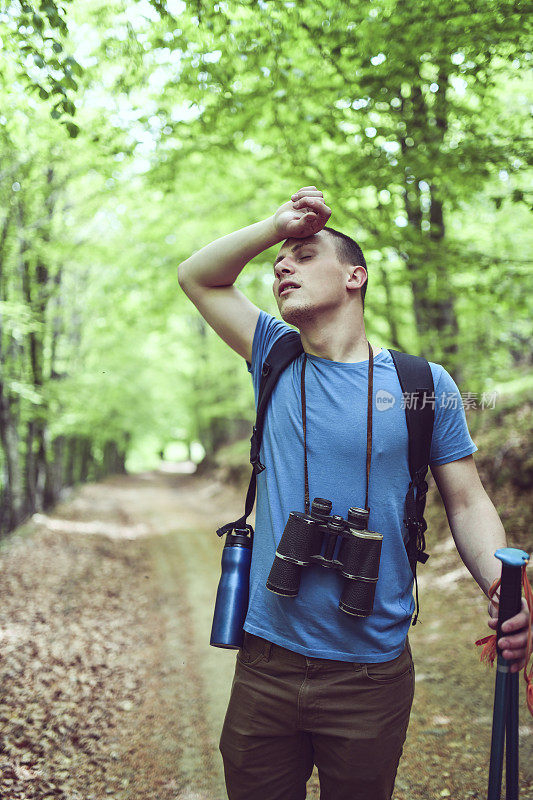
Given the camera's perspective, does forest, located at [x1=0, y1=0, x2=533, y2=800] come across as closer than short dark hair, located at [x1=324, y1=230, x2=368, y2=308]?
No

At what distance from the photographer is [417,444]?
6.45 feet

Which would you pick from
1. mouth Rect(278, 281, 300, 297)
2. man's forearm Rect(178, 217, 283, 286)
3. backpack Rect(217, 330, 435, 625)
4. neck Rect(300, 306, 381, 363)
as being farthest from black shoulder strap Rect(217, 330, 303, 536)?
man's forearm Rect(178, 217, 283, 286)

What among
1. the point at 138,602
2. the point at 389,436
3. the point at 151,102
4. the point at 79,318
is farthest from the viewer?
the point at 79,318

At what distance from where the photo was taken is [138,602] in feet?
27.6

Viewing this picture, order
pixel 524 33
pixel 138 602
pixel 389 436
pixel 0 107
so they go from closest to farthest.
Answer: pixel 389 436 < pixel 524 33 < pixel 0 107 < pixel 138 602

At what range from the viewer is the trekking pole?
1.64 m

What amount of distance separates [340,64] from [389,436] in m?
4.44

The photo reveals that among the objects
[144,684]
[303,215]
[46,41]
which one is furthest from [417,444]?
[144,684]

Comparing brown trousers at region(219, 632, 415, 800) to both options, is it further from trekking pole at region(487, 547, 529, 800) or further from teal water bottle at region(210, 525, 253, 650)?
trekking pole at region(487, 547, 529, 800)

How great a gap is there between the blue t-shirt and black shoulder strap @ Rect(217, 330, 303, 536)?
68 mm

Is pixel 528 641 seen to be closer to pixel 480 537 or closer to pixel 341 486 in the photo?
pixel 480 537

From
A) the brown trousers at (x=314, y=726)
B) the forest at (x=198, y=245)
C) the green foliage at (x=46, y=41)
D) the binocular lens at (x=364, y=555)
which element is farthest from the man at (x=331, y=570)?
the forest at (x=198, y=245)

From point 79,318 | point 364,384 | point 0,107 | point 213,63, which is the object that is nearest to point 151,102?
point 0,107

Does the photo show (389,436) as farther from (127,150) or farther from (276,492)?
(127,150)
